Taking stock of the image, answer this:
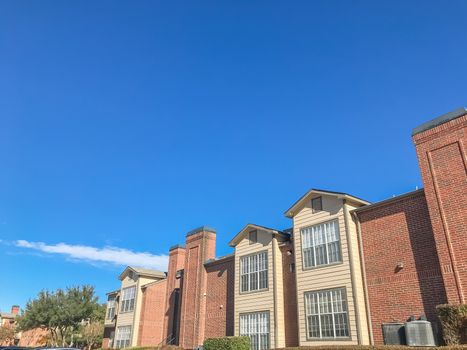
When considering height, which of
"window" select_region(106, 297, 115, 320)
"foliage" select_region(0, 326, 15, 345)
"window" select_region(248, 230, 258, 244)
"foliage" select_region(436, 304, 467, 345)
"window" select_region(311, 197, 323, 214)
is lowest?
"foliage" select_region(436, 304, 467, 345)

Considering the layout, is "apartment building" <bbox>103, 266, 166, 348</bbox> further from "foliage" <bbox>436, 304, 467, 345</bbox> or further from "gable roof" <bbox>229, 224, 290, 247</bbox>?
"foliage" <bbox>436, 304, 467, 345</bbox>

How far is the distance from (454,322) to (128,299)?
105 ft

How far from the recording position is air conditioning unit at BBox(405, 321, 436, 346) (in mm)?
14920

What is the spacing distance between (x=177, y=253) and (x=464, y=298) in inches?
Result: 991

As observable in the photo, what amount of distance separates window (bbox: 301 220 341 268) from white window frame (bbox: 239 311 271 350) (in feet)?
15.1

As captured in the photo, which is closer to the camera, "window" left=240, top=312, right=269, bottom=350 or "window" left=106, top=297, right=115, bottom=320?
"window" left=240, top=312, right=269, bottom=350

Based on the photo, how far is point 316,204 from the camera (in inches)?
877

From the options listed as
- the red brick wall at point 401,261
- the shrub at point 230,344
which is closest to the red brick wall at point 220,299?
the shrub at point 230,344

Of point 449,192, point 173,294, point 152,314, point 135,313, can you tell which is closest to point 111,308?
point 135,313

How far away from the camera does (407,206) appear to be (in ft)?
60.5

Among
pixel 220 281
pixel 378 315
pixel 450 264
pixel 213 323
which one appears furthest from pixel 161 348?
pixel 450 264

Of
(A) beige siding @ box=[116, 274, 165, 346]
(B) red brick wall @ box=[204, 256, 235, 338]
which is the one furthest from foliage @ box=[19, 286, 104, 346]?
(B) red brick wall @ box=[204, 256, 235, 338]

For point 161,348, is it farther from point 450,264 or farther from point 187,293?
point 450,264

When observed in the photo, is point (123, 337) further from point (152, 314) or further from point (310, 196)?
point (310, 196)
